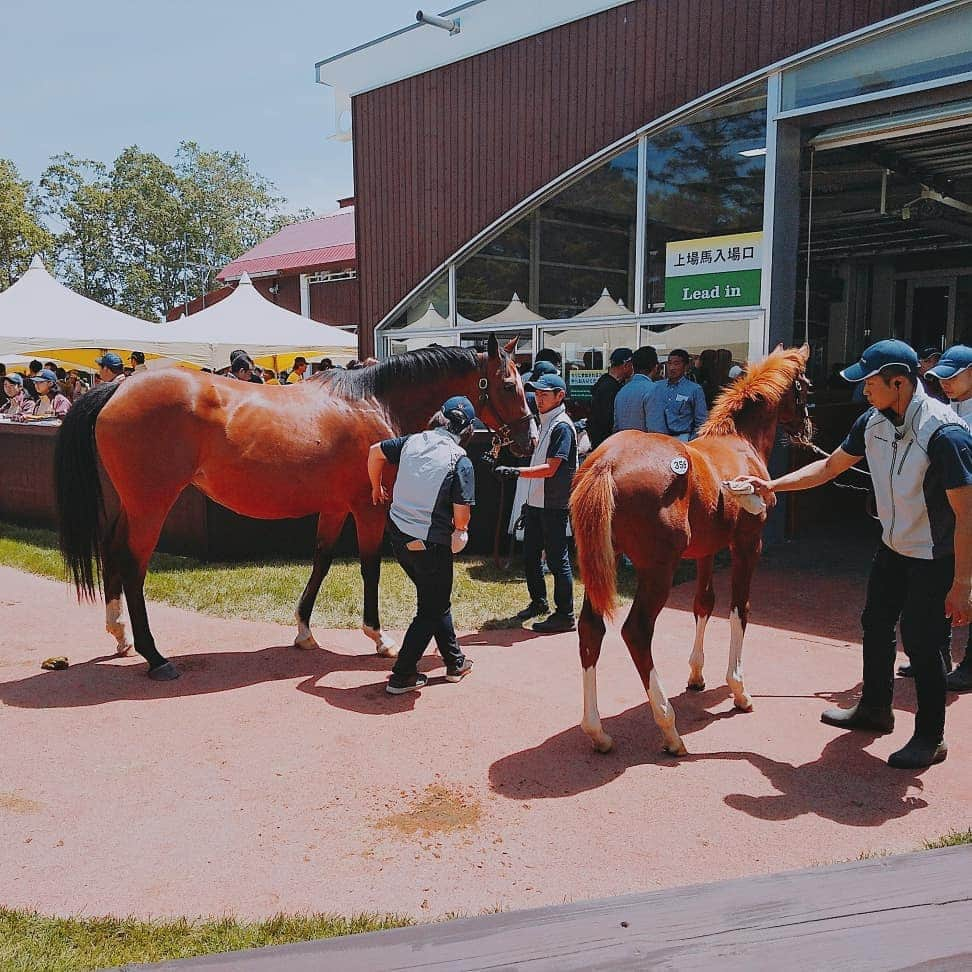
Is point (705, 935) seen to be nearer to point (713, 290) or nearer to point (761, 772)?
point (761, 772)

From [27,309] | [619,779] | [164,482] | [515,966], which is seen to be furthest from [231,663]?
[27,309]

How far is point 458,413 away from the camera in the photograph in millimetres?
5023

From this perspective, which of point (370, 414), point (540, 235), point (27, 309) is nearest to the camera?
point (370, 414)

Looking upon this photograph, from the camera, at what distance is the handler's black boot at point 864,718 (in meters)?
4.42

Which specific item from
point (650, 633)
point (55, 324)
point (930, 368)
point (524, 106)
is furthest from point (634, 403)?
point (55, 324)

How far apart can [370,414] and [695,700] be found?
2822mm

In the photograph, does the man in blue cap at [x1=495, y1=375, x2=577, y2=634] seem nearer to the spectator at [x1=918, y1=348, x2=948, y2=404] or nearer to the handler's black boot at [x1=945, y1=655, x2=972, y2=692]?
the handler's black boot at [x1=945, y1=655, x2=972, y2=692]

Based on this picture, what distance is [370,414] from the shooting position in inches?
232

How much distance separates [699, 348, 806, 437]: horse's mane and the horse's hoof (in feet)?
11.6

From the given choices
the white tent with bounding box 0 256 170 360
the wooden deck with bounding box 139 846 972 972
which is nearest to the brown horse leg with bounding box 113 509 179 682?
the wooden deck with bounding box 139 846 972 972

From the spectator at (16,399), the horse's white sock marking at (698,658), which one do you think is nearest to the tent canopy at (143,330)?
the spectator at (16,399)

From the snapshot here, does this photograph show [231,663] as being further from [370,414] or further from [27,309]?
[27,309]

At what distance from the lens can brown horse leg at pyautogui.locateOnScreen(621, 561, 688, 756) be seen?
406 cm

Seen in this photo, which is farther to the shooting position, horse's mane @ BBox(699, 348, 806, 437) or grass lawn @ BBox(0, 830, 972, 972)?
horse's mane @ BBox(699, 348, 806, 437)
